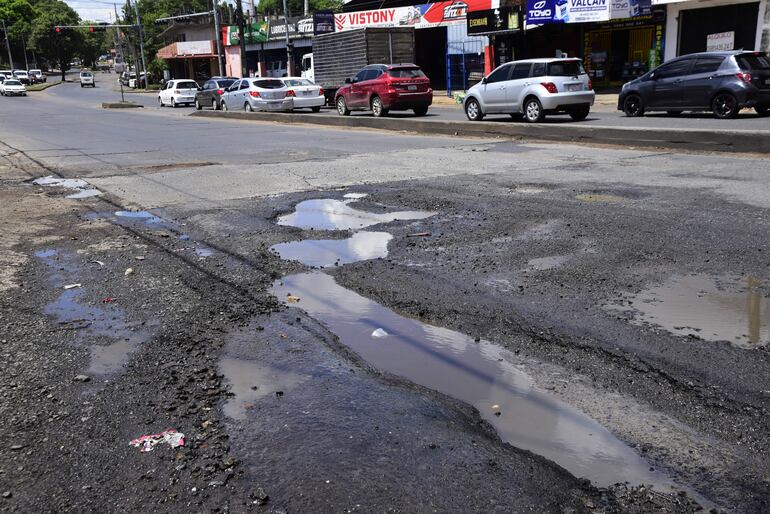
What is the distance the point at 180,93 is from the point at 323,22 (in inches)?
393

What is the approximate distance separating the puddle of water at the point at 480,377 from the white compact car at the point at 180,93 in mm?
40926

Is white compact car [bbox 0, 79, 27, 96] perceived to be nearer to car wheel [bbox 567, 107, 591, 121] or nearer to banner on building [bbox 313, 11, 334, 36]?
banner on building [bbox 313, 11, 334, 36]

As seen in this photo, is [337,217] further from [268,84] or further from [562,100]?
[268,84]

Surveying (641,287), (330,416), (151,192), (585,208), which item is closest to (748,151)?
(585,208)

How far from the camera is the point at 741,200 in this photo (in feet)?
27.8

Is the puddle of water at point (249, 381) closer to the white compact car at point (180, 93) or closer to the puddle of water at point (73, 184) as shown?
the puddle of water at point (73, 184)

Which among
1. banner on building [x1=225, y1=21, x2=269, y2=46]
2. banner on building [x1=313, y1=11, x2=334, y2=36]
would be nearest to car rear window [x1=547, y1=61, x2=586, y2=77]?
banner on building [x1=313, y1=11, x2=334, y2=36]

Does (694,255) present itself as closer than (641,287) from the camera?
No

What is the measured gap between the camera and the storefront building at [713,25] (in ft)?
86.9

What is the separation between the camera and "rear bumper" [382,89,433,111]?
24.0 meters

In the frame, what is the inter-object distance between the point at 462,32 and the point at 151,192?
30.5 meters

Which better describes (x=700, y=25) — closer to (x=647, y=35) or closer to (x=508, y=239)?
(x=647, y=35)

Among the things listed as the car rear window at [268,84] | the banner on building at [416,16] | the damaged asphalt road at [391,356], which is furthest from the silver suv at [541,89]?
the banner on building at [416,16]

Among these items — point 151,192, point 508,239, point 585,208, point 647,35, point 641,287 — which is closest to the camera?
point 641,287
